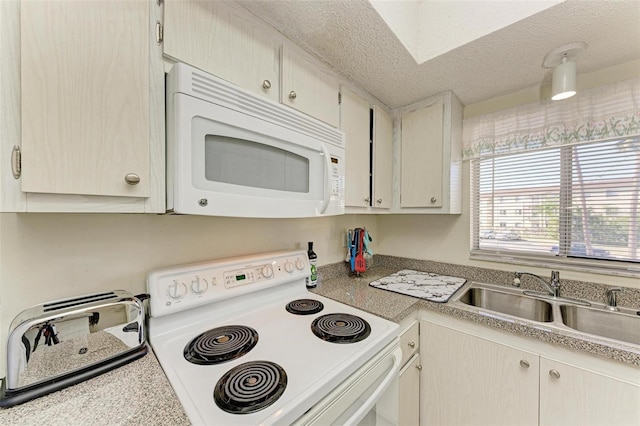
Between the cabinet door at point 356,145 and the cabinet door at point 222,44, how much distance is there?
1.73ft

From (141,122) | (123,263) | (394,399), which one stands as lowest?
(394,399)

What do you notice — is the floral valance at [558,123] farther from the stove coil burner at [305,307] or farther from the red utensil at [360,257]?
the stove coil burner at [305,307]

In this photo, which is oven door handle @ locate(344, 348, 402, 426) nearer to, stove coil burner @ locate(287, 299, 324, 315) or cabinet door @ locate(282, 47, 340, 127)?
stove coil burner @ locate(287, 299, 324, 315)

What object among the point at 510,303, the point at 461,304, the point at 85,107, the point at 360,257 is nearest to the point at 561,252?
the point at 510,303

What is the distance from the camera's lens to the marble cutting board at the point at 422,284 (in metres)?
1.39

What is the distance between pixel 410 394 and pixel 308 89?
1.69 m

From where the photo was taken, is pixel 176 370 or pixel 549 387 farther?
pixel 549 387

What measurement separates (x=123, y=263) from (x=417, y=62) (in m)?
1.69

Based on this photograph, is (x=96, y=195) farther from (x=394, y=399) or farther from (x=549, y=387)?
(x=549, y=387)

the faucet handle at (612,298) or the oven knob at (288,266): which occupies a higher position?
the oven knob at (288,266)

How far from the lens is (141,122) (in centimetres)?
69

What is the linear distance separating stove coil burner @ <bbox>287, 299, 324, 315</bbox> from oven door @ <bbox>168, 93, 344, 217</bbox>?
485 millimetres

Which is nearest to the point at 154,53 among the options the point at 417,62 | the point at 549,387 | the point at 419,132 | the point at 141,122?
the point at 141,122

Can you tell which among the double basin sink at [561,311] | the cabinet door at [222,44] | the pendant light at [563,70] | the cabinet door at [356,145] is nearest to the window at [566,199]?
the double basin sink at [561,311]
